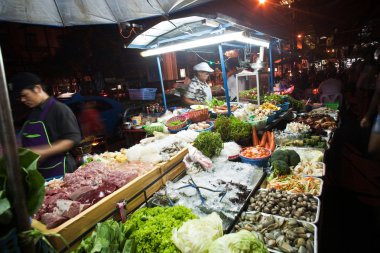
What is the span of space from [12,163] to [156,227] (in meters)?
1.32

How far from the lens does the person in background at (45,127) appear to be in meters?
3.48

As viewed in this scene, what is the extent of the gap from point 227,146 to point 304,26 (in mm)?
10121

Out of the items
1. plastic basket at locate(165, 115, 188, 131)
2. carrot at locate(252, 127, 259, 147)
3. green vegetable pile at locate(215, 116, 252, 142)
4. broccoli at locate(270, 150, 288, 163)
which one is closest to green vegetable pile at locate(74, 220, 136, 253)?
broccoli at locate(270, 150, 288, 163)

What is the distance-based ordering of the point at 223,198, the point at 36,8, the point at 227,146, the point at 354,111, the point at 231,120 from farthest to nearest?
the point at 354,111
the point at 231,120
the point at 227,146
the point at 36,8
the point at 223,198

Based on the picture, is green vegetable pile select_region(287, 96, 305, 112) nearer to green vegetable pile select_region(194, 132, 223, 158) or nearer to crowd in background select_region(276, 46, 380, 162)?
crowd in background select_region(276, 46, 380, 162)

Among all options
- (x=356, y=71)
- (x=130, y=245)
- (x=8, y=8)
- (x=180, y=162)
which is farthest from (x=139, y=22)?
(x=356, y=71)

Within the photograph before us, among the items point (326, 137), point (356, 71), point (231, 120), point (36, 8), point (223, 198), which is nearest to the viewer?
point (223, 198)

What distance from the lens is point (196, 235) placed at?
1.82 m

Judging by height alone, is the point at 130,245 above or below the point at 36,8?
below

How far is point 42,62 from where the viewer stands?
14.6m

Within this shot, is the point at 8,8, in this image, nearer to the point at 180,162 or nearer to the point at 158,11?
the point at 158,11

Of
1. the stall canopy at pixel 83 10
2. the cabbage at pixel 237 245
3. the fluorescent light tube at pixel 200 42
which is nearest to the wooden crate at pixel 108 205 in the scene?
the cabbage at pixel 237 245

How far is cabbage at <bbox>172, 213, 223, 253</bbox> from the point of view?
5.84 feet

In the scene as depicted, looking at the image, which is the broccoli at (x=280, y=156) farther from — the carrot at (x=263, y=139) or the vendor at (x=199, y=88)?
the vendor at (x=199, y=88)
